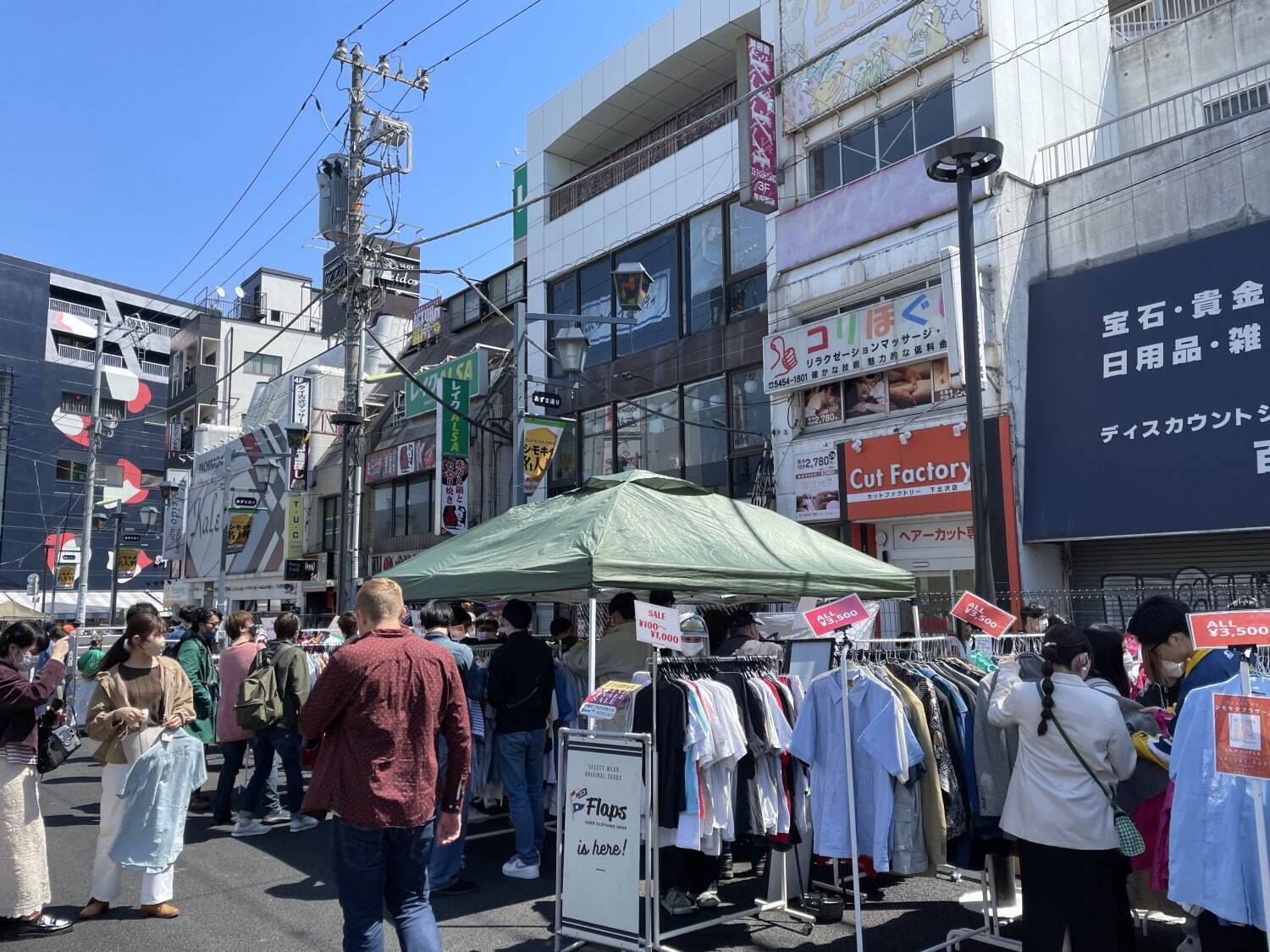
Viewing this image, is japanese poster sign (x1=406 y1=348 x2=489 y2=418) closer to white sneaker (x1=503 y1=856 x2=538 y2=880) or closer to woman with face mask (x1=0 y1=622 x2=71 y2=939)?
white sneaker (x1=503 y1=856 x2=538 y2=880)

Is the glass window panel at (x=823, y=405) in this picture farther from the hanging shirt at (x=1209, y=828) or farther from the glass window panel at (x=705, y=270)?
the hanging shirt at (x=1209, y=828)

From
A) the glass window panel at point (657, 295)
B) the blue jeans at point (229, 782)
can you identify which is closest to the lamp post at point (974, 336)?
the blue jeans at point (229, 782)

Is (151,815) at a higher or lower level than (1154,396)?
lower

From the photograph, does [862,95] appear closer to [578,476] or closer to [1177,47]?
[1177,47]

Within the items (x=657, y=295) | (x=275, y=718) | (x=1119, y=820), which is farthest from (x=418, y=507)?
(x=1119, y=820)

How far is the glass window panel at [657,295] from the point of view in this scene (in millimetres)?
21531

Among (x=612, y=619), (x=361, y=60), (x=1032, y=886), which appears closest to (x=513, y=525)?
(x=612, y=619)

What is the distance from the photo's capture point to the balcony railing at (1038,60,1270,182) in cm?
1496

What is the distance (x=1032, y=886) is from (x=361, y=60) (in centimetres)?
1632

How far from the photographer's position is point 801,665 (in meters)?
6.82

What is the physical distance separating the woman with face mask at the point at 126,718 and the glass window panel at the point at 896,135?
1483 centimetres

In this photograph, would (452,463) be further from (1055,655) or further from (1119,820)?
(1119,820)

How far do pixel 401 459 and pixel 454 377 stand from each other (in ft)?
13.6

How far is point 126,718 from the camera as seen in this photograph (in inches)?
235
